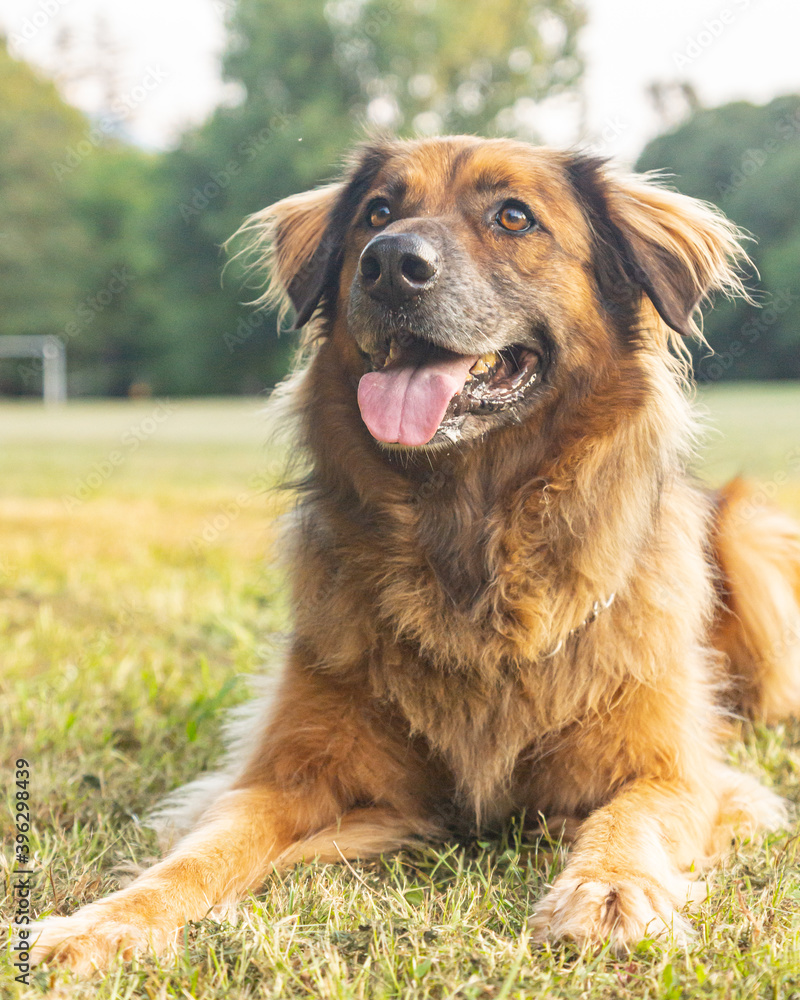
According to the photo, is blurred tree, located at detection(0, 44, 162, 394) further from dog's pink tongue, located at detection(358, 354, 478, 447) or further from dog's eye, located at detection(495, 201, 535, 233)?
dog's pink tongue, located at detection(358, 354, 478, 447)

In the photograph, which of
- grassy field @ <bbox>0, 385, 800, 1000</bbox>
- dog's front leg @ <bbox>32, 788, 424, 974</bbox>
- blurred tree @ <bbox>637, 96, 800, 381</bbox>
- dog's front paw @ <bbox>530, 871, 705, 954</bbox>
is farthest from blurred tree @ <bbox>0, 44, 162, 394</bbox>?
dog's front paw @ <bbox>530, 871, 705, 954</bbox>

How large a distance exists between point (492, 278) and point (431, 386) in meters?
0.40

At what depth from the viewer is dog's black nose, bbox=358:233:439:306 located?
2.77 metres

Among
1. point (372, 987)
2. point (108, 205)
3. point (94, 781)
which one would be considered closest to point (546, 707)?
point (372, 987)

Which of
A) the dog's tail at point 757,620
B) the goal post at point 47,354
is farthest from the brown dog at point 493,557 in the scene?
the goal post at point 47,354

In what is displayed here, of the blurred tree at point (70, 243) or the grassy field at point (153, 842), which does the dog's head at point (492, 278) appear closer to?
the grassy field at point (153, 842)

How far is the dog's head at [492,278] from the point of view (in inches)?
112

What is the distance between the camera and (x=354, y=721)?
2787 millimetres

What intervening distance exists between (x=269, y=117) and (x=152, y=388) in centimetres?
1395

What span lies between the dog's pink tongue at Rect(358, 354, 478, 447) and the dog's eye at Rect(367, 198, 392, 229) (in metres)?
0.61

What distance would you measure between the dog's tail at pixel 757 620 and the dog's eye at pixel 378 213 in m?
1.89

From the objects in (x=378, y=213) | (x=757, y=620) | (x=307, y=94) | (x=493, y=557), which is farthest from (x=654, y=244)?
(x=307, y=94)

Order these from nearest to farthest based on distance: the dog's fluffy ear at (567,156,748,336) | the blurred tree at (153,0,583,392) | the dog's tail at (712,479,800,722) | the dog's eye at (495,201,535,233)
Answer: the dog's eye at (495,201,535,233) → the dog's fluffy ear at (567,156,748,336) → the dog's tail at (712,479,800,722) → the blurred tree at (153,0,583,392)

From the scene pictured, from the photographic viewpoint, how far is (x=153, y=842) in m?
2.76
